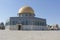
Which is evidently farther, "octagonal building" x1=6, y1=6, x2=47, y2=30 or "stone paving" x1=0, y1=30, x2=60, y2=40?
"octagonal building" x1=6, y1=6, x2=47, y2=30

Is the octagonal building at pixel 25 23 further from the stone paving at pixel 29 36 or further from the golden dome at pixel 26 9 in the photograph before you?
the stone paving at pixel 29 36

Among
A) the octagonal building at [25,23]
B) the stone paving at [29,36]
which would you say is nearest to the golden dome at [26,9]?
the octagonal building at [25,23]

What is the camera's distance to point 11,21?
134 feet

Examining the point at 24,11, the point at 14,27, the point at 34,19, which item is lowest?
the point at 14,27

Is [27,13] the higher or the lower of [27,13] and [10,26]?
the higher

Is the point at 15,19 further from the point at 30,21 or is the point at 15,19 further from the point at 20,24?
the point at 30,21

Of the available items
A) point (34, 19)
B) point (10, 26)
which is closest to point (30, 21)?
point (34, 19)

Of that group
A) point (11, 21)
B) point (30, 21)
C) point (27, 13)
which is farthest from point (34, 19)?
point (11, 21)

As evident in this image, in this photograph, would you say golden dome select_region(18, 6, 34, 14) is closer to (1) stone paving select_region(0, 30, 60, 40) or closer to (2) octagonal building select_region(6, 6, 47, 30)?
(2) octagonal building select_region(6, 6, 47, 30)

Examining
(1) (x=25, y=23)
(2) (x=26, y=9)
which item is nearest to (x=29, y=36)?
(1) (x=25, y=23)

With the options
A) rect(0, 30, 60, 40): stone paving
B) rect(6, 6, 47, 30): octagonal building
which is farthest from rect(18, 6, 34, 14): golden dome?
rect(0, 30, 60, 40): stone paving

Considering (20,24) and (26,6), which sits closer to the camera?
(20,24)

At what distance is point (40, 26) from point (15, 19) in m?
8.53

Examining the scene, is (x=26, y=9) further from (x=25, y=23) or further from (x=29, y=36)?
(x=29, y=36)
